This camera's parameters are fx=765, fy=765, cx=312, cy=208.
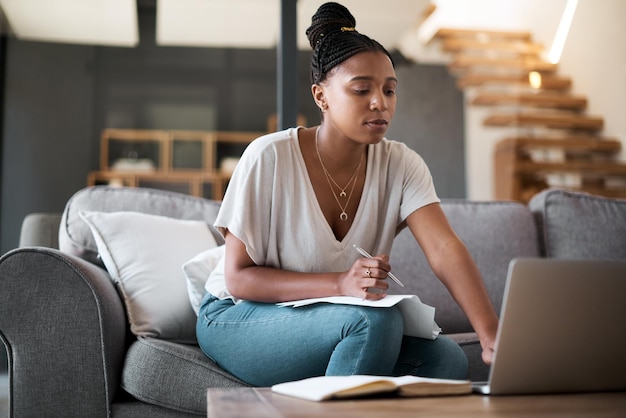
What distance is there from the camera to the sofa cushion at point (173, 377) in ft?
4.99

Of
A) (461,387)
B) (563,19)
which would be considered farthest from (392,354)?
(563,19)

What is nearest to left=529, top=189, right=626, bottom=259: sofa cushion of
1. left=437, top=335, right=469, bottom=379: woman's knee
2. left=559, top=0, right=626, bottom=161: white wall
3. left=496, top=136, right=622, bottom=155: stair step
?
left=437, top=335, right=469, bottom=379: woman's knee

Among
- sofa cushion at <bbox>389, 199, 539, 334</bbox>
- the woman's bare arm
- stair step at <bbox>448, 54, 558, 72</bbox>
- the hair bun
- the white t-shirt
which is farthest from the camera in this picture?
stair step at <bbox>448, 54, 558, 72</bbox>

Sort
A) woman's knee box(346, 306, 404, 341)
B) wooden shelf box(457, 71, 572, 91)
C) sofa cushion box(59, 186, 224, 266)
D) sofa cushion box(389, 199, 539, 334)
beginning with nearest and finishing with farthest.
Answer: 1. woman's knee box(346, 306, 404, 341)
2. sofa cushion box(59, 186, 224, 266)
3. sofa cushion box(389, 199, 539, 334)
4. wooden shelf box(457, 71, 572, 91)

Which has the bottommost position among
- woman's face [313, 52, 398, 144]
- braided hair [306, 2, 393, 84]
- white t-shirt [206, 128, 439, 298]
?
white t-shirt [206, 128, 439, 298]

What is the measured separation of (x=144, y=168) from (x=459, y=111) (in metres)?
1.99

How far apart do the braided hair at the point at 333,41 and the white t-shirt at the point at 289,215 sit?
0.16 metres

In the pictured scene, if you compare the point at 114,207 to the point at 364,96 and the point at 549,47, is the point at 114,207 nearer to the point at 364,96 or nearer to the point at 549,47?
the point at 364,96

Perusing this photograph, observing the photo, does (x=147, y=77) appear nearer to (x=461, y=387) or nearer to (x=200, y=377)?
(x=200, y=377)

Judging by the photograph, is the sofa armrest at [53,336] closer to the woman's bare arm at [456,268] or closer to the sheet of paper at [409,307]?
the sheet of paper at [409,307]

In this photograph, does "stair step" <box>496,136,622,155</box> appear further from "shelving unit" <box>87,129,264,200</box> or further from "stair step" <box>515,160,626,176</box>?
"shelving unit" <box>87,129,264,200</box>

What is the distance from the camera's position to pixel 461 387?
958 millimetres

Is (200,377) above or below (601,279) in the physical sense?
below

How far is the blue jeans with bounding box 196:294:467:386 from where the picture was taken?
123 centimetres
